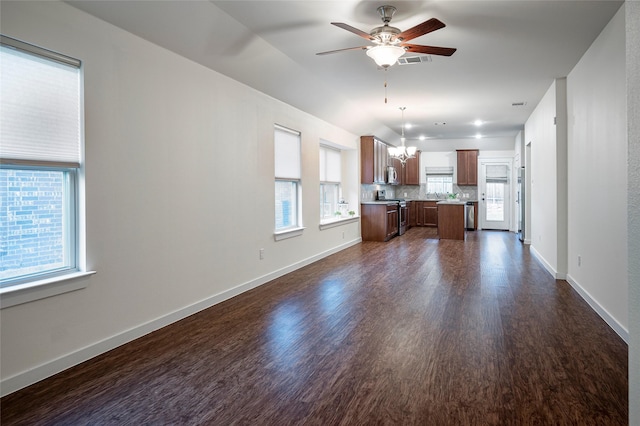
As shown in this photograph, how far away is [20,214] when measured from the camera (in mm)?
2590

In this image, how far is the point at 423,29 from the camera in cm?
305

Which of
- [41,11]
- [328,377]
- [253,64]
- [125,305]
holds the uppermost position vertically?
[253,64]

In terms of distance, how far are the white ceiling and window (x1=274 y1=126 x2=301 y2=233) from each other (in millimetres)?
561

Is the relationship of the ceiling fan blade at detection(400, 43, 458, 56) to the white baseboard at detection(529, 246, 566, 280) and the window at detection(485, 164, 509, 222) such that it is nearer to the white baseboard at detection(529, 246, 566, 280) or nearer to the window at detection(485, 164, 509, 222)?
the white baseboard at detection(529, 246, 566, 280)

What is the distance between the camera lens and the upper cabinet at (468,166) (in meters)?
12.3

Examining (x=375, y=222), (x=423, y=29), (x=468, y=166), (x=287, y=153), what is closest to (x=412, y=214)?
(x=468, y=166)

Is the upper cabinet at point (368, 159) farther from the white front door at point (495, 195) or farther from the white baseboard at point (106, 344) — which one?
the white baseboard at point (106, 344)

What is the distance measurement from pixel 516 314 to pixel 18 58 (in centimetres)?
452

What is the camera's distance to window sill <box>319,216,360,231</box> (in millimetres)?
7286

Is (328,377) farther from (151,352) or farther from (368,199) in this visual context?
(368,199)

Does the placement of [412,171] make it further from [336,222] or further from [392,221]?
[336,222]

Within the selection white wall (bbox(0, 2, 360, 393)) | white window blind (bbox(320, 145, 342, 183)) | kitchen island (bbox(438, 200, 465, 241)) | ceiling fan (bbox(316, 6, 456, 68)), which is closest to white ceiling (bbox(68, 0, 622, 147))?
ceiling fan (bbox(316, 6, 456, 68))

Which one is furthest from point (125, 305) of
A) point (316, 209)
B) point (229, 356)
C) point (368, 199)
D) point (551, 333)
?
point (368, 199)

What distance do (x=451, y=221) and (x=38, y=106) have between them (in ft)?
29.7
